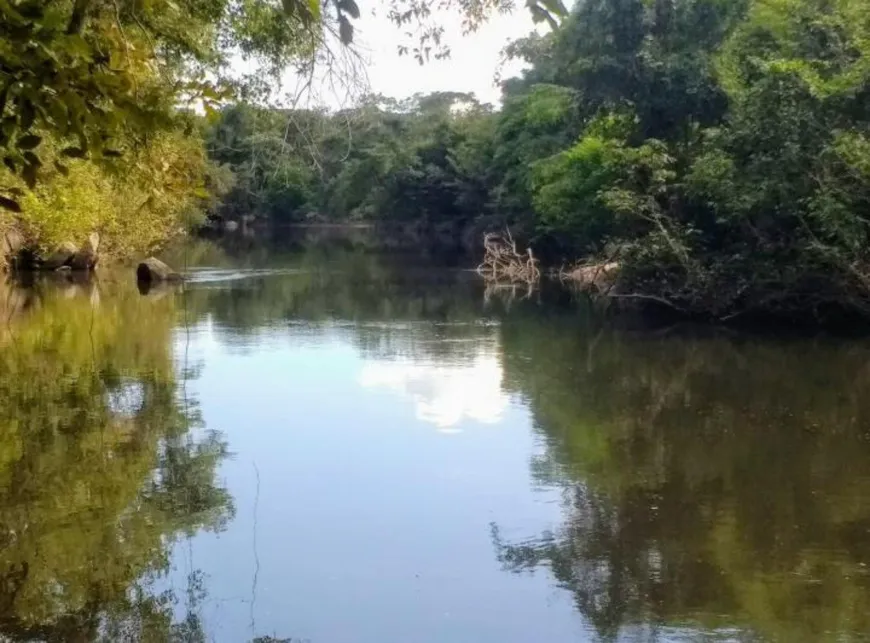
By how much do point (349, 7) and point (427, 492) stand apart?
5.09 metres

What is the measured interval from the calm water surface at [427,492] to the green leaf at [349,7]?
3.31 m

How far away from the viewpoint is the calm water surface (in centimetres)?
581

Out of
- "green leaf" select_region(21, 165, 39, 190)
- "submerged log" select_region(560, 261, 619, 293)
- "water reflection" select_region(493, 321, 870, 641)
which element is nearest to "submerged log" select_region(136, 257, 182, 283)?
"submerged log" select_region(560, 261, 619, 293)

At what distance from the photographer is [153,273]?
2783cm

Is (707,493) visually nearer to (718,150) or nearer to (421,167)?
(718,150)

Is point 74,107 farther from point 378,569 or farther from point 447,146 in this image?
point 447,146

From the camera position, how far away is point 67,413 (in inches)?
414

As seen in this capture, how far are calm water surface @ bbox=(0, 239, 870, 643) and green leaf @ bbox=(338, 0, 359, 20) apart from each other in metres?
3.31

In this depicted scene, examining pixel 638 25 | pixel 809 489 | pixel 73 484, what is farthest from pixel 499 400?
pixel 638 25

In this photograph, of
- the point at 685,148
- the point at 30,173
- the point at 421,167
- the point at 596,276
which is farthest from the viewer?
the point at 421,167

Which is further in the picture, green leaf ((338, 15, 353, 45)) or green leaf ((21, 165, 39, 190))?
green leaf ((338, 15, 353, 45))

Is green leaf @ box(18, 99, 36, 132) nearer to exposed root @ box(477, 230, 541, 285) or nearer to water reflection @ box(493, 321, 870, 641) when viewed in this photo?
water reflection @ box(493, 321, 870, 641)

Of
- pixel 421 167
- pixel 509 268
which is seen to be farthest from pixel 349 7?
pixel 421 167

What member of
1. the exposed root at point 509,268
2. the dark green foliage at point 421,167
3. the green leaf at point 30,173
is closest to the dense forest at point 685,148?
the exposed root at point 509,268
